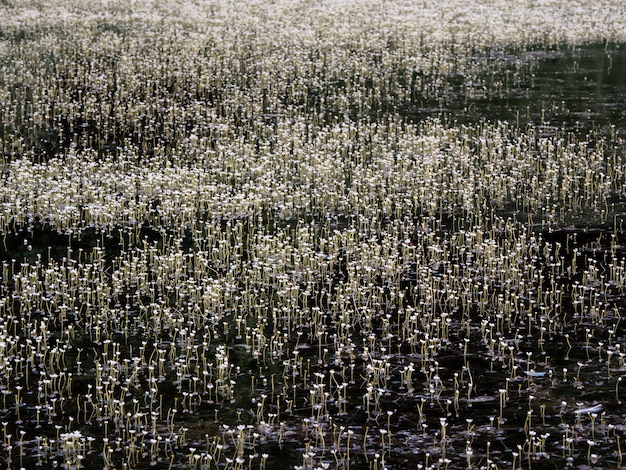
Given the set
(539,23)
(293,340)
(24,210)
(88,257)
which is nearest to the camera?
(293,340)

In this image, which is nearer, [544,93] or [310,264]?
[310,264]

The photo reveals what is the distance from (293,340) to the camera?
13.2 metres

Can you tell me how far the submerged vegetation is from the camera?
10.9 metres

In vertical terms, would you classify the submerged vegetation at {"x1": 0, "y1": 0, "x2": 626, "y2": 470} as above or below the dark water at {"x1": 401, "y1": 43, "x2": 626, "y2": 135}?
below

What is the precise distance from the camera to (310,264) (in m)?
15.7

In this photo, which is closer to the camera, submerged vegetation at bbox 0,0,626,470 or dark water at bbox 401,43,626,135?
submerged vegetation at bbox 0,0,626,470

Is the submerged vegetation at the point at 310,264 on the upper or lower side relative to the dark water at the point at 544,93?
lower

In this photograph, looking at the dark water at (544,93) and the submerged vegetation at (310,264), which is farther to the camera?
the dark water at (544,93)

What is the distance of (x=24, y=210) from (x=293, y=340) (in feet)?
23.7

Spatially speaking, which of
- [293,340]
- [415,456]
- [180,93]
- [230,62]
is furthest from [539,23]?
[415,456]

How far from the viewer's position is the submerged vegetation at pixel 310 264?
35.6 feet

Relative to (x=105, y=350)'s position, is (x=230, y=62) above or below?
above

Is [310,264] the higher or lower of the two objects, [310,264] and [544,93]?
the lower

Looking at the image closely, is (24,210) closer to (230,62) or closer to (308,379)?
(308,379)
